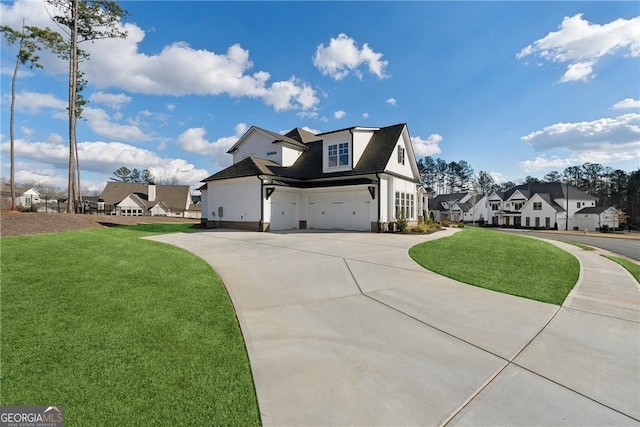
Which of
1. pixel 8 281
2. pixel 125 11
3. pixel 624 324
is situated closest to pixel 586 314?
pixel 624 324

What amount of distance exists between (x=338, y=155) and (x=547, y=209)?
4708cm

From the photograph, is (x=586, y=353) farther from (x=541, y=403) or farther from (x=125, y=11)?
(x=125, y=11)

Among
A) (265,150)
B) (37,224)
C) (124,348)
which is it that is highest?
(265,150)

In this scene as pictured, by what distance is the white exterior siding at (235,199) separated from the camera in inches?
688

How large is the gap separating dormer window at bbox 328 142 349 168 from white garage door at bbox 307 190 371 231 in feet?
6.79

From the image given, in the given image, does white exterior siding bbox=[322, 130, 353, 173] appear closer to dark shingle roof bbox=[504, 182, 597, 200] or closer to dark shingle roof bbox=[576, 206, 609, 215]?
dark shingle roof bbox=[504, 182, 597, 200]

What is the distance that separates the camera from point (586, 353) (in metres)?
3.49

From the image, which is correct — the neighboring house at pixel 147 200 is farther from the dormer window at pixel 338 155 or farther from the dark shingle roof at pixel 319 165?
the dormer window at pixel 338 155

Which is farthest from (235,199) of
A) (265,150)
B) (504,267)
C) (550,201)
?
(550,201)

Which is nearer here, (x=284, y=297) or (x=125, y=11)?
(x=284, y=297)

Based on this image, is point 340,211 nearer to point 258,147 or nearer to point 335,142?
point 335,142

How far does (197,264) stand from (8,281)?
347 centimetres

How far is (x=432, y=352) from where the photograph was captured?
3.43 meters

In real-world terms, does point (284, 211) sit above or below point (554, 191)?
below
